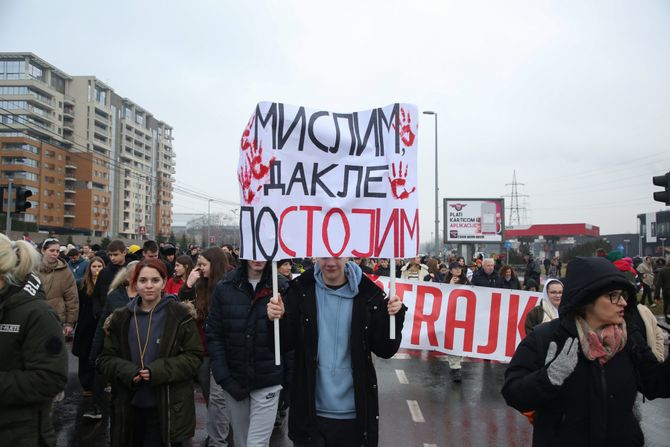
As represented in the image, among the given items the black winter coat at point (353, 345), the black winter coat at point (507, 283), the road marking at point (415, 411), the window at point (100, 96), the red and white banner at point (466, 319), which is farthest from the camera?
the window at point (100, 96)

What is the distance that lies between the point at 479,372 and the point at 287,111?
7367mm

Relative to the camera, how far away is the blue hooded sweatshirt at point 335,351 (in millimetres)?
3430

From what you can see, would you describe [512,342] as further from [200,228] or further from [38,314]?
[200,228]

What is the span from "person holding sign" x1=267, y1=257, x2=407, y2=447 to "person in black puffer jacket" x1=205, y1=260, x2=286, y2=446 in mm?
810

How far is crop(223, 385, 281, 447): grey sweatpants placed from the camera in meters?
4.24

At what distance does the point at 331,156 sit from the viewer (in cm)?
374

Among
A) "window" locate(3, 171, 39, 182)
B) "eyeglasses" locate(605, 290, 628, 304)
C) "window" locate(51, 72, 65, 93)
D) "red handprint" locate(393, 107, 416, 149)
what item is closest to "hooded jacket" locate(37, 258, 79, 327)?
"red handprint" locate(393, 107, 416, 149)

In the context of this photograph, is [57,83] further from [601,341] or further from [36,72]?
[601,341]

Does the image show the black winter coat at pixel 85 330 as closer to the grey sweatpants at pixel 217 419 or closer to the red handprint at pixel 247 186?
the grey sweatpants at pixel 217 419

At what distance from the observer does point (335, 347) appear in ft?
11.5

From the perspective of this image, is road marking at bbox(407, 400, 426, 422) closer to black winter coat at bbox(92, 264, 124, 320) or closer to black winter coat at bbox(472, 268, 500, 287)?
black winter coat at bbox(472, 268, 500, 287)

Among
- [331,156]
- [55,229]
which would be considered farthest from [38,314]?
[55,229]

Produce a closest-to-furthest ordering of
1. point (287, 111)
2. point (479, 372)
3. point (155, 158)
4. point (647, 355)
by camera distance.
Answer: point (647, 355)
point (287, 111)
point (479, 372)
point (155, 158)

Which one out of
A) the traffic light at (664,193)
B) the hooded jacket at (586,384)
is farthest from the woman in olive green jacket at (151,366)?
the traffic light at (664,193)
